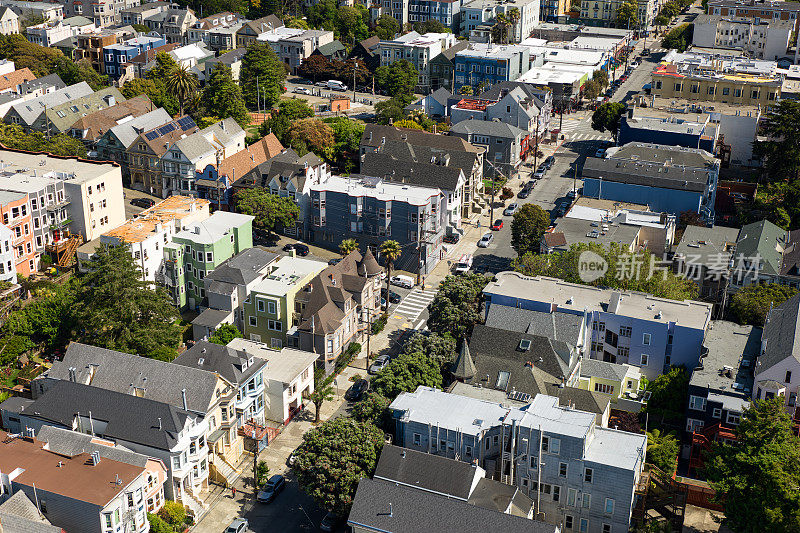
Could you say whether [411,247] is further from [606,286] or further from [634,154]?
[634,154]

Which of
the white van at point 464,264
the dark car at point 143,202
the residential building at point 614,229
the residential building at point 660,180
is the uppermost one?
the residential building at point 660,180

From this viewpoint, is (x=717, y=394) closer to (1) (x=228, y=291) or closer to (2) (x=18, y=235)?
(1) (x=228, y=291)

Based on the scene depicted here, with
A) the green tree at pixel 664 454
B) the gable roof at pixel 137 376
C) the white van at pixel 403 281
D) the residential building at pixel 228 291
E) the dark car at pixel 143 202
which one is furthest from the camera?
the dark car at pixel 143 202

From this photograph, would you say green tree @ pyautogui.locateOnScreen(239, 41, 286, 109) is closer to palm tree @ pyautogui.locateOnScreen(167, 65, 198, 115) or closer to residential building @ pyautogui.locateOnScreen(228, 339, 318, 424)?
palm tree @ pyautogui.locateOnScreen(167, 65, 198, 115)

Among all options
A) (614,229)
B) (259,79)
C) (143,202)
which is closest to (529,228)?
(614,229)

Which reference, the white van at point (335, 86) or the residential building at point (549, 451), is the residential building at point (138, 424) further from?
the white van at point (335, 86)

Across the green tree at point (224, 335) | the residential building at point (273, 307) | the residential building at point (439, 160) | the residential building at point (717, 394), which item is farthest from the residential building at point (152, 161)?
the residential building at point (717, 394)

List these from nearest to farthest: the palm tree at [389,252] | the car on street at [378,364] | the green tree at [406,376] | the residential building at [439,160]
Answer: the green tree at [406,376], the car on street at [378,364], the palm tree at [389,252], the residential building at [439,160]
